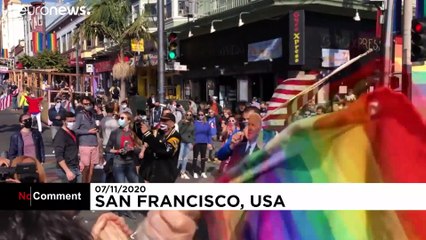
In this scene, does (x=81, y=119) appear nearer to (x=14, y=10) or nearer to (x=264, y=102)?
(x=14, y=10)

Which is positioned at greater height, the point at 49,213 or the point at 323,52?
the point at 323,52

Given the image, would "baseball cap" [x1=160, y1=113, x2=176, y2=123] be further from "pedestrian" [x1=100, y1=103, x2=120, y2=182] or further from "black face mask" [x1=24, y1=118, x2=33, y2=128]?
"black face mask" [x1=24, y1=118, x2=33, y2=128]

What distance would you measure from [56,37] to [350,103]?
1277 mm

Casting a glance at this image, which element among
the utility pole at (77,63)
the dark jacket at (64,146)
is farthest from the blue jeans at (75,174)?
the utility pole at (77,63)

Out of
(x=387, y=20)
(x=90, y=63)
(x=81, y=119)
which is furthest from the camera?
(x=81, y=119)

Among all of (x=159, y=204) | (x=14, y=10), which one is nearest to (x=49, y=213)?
(x=159, y=204)

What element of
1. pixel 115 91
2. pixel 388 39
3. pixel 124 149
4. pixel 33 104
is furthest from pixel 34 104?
pixel 388 39

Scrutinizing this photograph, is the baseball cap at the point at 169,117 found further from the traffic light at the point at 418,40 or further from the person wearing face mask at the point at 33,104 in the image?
the traffic light at the point at 418,40

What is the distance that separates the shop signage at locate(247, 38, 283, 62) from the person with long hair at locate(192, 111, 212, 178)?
1.40ft

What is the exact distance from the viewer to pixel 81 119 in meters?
2.91

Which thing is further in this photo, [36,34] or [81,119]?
[81,119]

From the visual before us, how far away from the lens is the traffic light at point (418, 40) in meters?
2.35

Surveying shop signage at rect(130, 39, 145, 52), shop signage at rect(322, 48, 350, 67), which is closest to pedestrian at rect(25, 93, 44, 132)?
shop signage at rect(130, 39, 145, 52)

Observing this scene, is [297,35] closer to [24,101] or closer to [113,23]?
[113,23]
